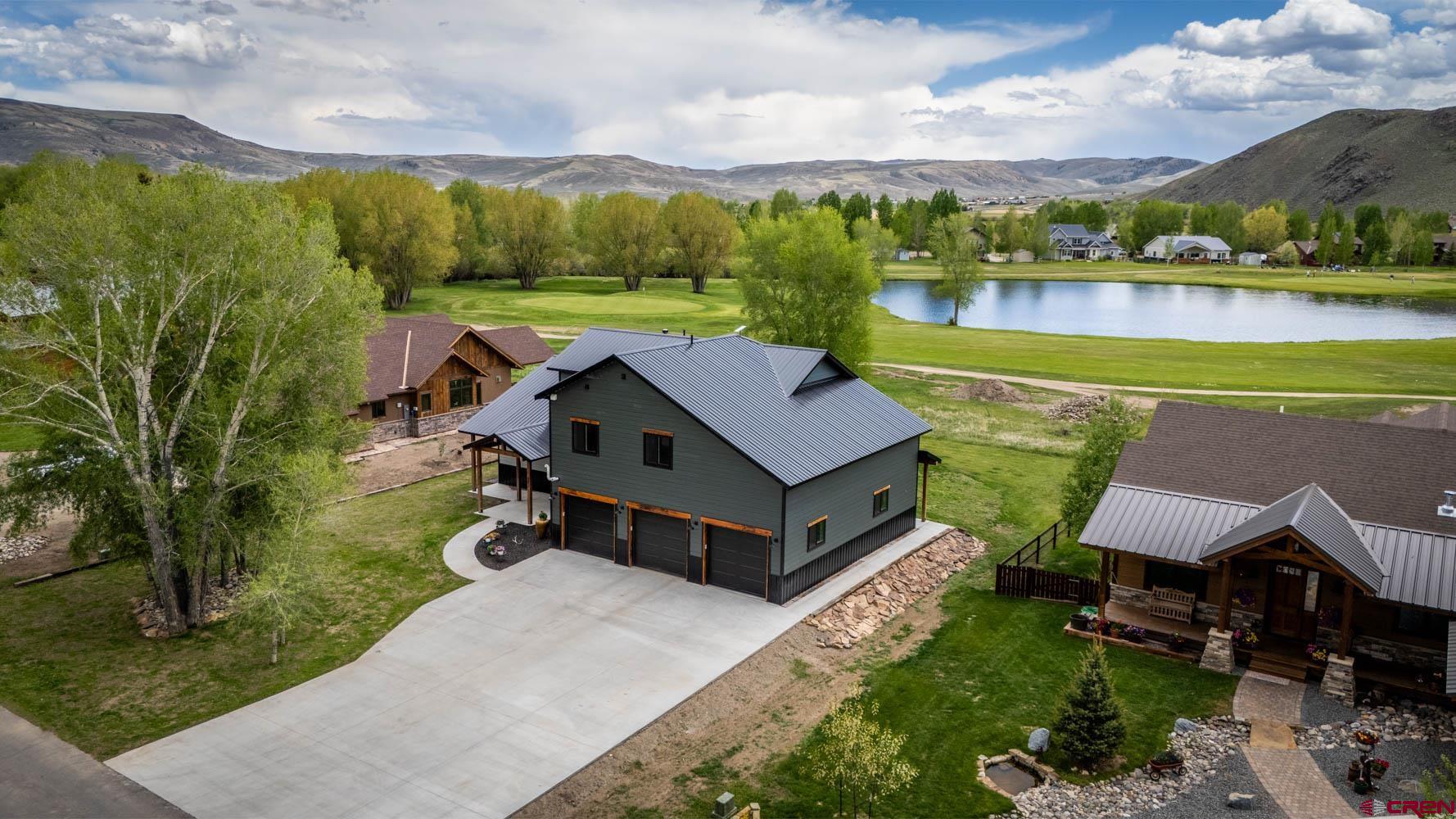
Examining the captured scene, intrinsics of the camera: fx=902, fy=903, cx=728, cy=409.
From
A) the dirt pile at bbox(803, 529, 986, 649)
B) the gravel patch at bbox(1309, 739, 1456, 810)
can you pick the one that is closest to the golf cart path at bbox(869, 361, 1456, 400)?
the dirt pile at bbox(803, 529, 986, 649)

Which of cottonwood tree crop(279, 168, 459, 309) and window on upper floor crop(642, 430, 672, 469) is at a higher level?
cottonwood tree crop(279, 168, 459, 309)

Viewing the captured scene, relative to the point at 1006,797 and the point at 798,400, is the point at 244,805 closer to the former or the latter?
the point at 1006,797

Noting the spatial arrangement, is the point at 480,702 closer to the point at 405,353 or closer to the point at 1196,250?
the point at 405,353

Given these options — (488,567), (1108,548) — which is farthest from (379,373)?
(1108,548)

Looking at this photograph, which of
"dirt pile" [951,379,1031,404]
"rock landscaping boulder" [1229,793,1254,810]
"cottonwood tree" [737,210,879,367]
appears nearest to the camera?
"rock landscaping boulder" [1229,793,1254,810]

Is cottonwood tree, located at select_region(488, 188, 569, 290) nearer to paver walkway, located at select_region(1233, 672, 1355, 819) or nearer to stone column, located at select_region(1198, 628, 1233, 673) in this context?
stone column, located at select_region(1198, 628, 1233, 673)

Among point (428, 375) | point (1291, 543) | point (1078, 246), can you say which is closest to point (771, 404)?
point (1291, 543)

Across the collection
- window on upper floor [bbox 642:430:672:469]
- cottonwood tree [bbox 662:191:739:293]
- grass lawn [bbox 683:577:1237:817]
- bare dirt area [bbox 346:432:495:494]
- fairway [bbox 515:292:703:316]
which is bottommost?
grass lawn [bbox 683:577:1237:817]

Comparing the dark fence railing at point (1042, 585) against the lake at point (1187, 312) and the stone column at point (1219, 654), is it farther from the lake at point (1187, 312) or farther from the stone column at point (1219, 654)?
the lake at point (1187, 312)
